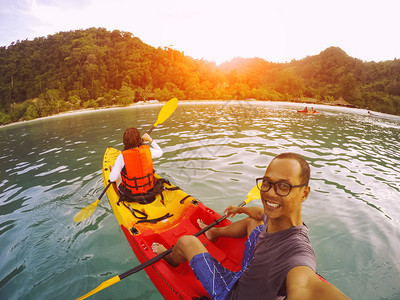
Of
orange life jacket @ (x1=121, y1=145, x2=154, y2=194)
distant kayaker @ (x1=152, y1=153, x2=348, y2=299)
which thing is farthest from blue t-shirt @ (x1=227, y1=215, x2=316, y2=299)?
orange life jacket @ (x1=121, y1=145, x2=154, y2=194)

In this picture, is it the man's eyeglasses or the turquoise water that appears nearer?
the man's eyeglasses

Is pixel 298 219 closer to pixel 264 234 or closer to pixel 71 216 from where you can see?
pixel 264 234

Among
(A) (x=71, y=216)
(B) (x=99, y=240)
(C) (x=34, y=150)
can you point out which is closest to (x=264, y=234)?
(B) (x=99, y=240)

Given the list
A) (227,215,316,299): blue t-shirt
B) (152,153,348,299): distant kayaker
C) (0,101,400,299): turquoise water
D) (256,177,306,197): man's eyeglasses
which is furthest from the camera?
(0,101,400,299): turquoise water

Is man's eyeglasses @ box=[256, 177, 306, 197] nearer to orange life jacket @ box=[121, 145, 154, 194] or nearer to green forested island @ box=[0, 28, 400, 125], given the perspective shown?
orange life jacket @ box=[121, 145, 154, 194]

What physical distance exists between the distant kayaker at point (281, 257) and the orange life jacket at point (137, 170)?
6.84ft

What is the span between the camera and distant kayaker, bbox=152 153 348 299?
1174 mm

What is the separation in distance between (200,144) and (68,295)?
24.2ft

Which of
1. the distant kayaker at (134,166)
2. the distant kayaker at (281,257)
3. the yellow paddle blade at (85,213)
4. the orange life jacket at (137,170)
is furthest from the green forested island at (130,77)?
the distant kayaker at (281,257)

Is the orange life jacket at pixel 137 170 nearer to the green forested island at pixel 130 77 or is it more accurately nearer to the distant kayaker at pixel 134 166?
the distant kayaker at pixel 134 166

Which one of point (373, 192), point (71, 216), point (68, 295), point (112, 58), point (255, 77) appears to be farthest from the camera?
point (255, 77)

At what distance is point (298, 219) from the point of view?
151 centimetres

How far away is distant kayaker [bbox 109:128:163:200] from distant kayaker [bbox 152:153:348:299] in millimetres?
2088

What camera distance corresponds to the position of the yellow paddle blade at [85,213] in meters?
4.06
